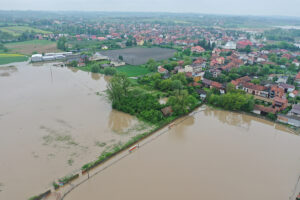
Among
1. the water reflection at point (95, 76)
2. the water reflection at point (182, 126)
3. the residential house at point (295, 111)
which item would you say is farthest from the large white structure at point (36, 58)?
the residential house at point (295, 111)

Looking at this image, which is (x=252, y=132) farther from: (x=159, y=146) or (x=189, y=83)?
(x=189, y=83)

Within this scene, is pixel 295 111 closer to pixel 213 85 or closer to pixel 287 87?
pixel 287 87

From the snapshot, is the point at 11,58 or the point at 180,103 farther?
the point at 11,58

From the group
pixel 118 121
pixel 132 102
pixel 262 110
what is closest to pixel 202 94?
pixel 262 110

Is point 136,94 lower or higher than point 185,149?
higher

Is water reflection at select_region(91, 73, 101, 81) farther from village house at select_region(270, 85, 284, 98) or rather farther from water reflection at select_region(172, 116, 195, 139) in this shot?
village house at select_region(270, 85, 284, 98)

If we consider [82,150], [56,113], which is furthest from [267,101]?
[56,113]
